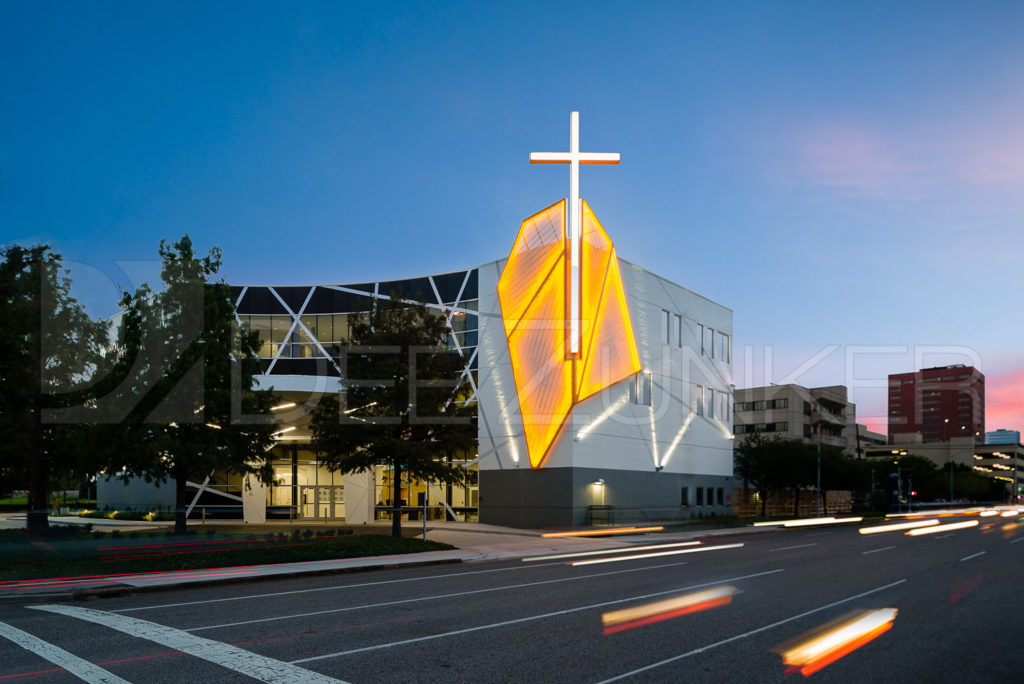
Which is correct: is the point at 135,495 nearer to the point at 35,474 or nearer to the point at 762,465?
the point at 35,474

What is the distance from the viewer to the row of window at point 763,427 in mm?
110875

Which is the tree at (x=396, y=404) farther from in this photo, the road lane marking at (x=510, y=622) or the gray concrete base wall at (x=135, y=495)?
the gray concrete base wall at (x=135, y=495)

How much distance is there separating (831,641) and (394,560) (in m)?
14.9

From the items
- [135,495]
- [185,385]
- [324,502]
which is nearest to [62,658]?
[185,385]

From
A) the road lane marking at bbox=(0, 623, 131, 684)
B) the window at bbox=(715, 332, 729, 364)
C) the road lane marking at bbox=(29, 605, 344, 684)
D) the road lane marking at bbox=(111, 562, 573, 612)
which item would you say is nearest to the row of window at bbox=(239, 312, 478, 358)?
the window at bbox=(715, 332, 729, 364)

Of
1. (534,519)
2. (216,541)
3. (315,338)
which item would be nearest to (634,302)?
(534,519)

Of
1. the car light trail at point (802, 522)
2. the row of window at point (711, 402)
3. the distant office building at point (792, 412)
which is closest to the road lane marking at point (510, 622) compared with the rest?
the car light trail at point (802, 522)

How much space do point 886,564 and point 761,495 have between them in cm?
4468

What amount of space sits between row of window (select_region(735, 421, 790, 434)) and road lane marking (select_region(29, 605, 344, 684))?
337 feet

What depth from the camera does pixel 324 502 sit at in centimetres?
4800

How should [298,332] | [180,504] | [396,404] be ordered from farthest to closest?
[298,332] < [396,404] < [180,504]

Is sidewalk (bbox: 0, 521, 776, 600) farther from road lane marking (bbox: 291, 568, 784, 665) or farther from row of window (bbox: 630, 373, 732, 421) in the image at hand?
road lane marking (bbox: 291, 568, 784, 665)

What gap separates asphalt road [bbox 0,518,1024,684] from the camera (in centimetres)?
912

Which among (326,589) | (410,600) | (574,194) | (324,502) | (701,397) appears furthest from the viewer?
(701,397)
